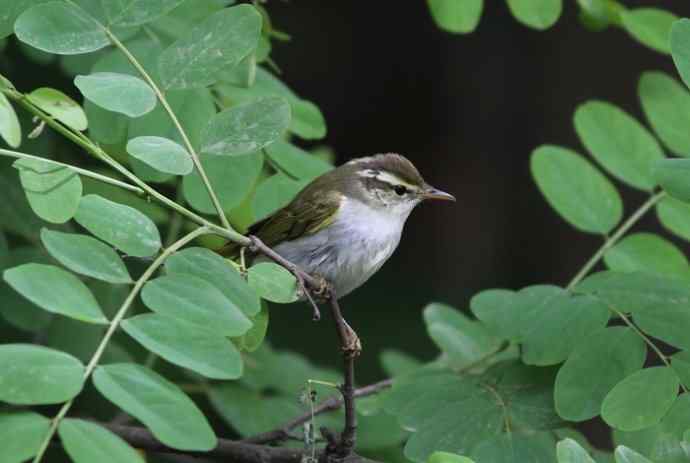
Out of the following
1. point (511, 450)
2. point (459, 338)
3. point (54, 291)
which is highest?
point (54, 291)

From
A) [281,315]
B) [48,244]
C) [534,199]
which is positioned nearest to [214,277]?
[48,244]

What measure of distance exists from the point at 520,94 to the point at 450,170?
787mm

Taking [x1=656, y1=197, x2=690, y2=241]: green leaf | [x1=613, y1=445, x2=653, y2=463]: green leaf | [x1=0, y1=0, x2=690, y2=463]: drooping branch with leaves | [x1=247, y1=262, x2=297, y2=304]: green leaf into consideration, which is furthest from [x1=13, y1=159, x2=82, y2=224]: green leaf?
[x1=656, y1=197, x2=690, y2=241]: green leaf

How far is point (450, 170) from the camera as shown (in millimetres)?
8539

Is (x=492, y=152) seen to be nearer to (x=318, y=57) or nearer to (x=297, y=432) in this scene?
(x=318, y=57)

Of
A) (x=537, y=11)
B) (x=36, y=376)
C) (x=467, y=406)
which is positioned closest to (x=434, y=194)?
(x=537, y=11)

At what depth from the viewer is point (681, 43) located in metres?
2.22

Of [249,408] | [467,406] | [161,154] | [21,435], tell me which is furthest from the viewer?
[249,408]

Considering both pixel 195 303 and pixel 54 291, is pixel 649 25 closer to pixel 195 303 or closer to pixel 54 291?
pixel 195 303

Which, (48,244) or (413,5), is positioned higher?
(48,244)

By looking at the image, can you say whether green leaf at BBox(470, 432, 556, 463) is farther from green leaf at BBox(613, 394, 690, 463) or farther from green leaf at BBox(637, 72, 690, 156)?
green leaf at BBox(637, 72, 690, 156)

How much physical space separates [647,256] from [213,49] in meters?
1.44

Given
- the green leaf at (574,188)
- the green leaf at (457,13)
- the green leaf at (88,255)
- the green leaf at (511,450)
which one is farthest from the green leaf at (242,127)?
the green leaf at (574,188)

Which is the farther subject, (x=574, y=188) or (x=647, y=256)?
(x=574, y=188)
